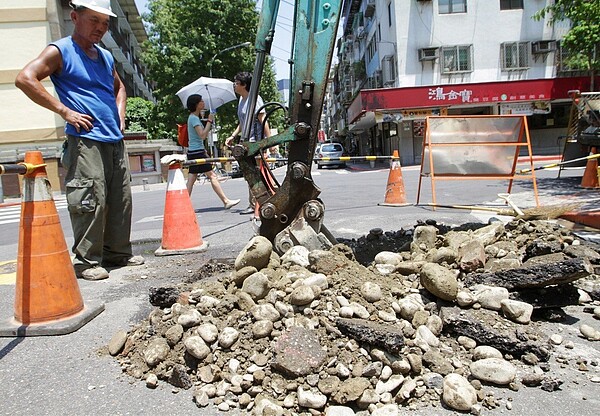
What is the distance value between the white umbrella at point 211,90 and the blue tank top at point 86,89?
10.3m

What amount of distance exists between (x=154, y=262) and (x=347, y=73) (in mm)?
44005

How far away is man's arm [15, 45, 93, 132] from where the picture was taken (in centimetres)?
353

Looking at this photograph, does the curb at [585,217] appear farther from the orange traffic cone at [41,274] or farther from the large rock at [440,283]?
the orange traffic cone at [41,274]

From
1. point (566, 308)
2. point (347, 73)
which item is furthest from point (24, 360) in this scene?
point (347, 73)

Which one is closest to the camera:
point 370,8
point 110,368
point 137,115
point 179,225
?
point 110,368

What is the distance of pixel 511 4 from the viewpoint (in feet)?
84.7

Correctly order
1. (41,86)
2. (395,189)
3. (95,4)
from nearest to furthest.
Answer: (41,86), (95,4), (395,189)

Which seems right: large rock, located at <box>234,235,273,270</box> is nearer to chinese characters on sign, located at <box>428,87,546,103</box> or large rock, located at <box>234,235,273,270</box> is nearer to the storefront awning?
the storefront awning

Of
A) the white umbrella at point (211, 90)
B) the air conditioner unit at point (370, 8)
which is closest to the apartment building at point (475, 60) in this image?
the air conditioner unit at point (370, 8)

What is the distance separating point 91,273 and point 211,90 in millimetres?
12198

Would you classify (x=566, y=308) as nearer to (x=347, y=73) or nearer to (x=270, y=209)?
(x=270, y=209)

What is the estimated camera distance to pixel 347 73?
151 feet

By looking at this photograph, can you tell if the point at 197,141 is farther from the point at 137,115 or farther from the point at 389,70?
the point at 137,115

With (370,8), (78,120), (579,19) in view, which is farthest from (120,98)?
(370,8)
